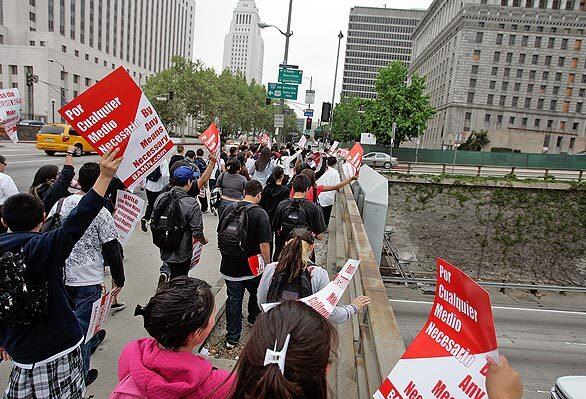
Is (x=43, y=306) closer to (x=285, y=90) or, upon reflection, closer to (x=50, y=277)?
(x=50, y=277)

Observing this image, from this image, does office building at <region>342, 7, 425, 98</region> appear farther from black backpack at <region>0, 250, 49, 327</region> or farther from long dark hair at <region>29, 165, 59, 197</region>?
black backpack at <region>0, 250, 49, 327</region>

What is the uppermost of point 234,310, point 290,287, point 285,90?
point 285,90

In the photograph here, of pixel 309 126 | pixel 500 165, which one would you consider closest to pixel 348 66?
pixel 500 165

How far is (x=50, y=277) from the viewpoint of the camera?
7.59 feet

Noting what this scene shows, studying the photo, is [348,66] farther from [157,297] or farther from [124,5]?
[157,297]

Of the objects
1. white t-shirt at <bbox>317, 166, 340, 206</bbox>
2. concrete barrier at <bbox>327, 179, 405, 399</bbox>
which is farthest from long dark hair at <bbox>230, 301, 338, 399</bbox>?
white t-shirt at <bbox>317, 166, 340, 206</bbox>

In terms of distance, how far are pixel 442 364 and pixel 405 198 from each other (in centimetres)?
2524

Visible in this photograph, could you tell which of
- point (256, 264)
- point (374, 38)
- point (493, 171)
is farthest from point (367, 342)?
point (374, 38)

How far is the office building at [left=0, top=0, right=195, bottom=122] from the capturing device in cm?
6356

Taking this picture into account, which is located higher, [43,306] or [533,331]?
[43,306]

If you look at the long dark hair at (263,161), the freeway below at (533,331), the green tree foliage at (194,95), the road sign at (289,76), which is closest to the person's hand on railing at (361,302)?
the long dark hair at (263,161)

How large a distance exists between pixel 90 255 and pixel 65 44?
269 ft

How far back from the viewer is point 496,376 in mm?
1378

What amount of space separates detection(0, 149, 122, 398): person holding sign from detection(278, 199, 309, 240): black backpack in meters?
2.90
